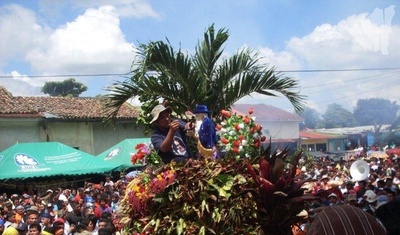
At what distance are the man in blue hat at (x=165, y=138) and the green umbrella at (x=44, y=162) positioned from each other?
1472 cm

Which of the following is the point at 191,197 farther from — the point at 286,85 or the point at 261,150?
the point at 286,85

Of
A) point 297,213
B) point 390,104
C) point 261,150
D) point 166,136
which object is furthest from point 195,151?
point 390,104

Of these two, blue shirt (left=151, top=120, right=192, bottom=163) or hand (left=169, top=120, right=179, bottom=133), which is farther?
blue shirt (left=151, top=120, right=192, bottom=163)

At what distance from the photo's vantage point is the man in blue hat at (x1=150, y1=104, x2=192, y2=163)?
4.39 metres

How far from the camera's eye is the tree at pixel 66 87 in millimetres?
48844

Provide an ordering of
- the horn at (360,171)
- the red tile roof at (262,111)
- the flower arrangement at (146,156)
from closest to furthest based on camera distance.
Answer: the flower arrangement at (146,156) → the red tile roof at (262,111) → the horn at (360,171)

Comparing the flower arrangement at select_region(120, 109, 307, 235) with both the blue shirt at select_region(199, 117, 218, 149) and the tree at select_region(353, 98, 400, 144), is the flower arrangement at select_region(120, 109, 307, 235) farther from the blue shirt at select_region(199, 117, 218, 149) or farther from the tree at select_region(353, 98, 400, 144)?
the tree at select_region(353, 98, 400, 144)

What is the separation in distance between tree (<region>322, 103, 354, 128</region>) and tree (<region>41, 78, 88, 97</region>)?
81.3ft

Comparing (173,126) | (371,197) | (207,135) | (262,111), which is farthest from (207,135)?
(262,111)

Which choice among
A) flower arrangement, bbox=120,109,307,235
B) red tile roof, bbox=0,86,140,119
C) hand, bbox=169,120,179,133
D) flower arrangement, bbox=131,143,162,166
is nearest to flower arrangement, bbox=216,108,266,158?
flower arrangement, bbox=120,109,307,235

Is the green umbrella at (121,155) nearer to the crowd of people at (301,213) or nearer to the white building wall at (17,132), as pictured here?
the white building wall at (17,132)

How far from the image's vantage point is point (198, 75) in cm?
732

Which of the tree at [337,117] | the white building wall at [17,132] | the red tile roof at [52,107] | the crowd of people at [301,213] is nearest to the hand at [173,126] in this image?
the crowd of people at [301,213]

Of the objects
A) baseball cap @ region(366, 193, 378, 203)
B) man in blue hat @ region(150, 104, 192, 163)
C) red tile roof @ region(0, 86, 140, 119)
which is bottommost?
baseball cap @ region(366, 193, 378, 203)
